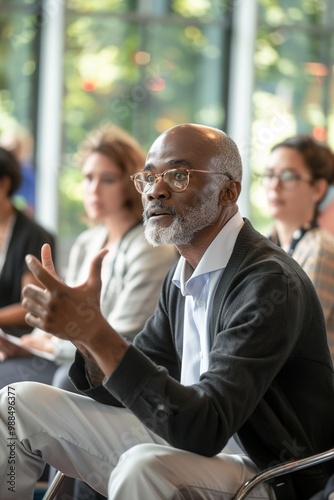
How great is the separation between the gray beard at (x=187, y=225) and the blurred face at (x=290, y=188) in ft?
5.05

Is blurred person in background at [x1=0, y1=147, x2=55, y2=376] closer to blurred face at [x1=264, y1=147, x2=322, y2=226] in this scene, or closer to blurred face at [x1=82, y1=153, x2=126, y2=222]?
blurred face at [x1=82, y1=153, x2=126, y2=222]

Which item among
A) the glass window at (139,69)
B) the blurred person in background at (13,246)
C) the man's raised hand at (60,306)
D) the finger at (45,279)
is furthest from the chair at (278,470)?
the glass window at (139,69)

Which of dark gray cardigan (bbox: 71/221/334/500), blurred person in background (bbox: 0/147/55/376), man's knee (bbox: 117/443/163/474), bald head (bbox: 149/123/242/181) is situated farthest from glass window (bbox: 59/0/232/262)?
man's knee (bbox: 117/443/163/474)

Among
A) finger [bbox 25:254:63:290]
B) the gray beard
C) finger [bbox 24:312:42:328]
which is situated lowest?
finger [bbox 24:312:42:328]

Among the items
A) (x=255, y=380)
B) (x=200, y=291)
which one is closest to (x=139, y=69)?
(x=200, y=291)

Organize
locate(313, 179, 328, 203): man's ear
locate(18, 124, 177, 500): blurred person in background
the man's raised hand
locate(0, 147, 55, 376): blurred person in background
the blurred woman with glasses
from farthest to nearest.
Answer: locate(0, 147, 55, 376): blurred person in background, locate(313, 179, 328, 203): man's ear, the blurred woman with glasses, locate(18, 124, 177, 500): blurred person in background, the man's raised hand

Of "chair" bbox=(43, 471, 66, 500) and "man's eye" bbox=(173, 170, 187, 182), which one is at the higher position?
"man's eye" bbox=(173, 170, 187, 182)

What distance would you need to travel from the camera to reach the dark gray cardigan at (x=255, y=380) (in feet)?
6.00

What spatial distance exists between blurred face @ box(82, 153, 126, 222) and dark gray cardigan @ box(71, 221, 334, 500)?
1.64m

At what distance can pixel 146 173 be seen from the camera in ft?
7.41

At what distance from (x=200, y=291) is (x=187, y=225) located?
0.53 ft

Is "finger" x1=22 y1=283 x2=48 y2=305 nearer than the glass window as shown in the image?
Yes

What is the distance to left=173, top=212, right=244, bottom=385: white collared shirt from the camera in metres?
2.16

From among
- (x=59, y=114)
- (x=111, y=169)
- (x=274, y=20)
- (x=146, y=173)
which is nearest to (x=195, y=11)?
(x=274, y=20)
